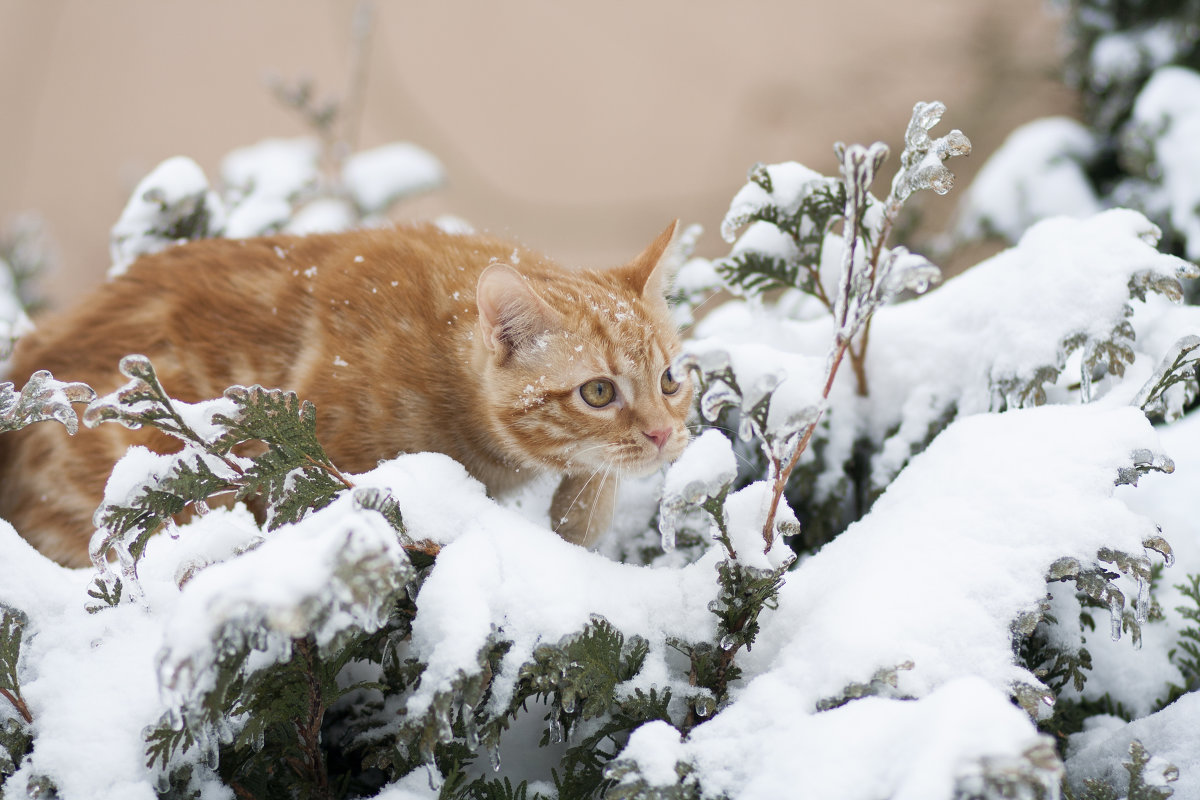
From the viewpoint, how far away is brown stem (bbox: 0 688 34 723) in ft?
1.84

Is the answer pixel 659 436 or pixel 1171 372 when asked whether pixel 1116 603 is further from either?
pixel 659 436

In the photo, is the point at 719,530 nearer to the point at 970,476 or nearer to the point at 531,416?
the point at 970,476

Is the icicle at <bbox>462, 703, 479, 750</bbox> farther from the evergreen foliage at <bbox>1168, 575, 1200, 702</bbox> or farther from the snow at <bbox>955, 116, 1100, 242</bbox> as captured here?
the snow at <bbox>955, 116, 1100, 242</bbox>

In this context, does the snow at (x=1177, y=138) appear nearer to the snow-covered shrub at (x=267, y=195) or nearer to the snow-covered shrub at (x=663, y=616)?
the snow-covered shrub at (x=663, y=616)

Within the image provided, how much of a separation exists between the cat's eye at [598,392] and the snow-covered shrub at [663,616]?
0.19 metres

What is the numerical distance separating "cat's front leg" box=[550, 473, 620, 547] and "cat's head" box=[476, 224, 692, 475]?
24 millimetres

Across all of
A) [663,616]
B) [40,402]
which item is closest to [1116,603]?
[663,616]

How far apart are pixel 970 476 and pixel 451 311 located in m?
0.58

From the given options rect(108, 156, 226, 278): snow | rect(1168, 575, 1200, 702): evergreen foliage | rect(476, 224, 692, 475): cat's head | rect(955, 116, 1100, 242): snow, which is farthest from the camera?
rect(955, 116, 1100, 242): snow

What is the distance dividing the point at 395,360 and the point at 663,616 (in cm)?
46

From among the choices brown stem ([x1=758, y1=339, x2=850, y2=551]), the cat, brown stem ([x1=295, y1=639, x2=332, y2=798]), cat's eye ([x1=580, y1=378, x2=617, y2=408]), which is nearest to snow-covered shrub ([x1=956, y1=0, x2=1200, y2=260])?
the cat

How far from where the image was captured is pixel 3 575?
0.62m

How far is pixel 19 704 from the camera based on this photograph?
1.85 feet

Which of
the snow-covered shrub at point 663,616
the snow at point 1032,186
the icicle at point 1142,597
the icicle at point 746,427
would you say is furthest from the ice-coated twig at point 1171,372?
the snow at point 1032,186
